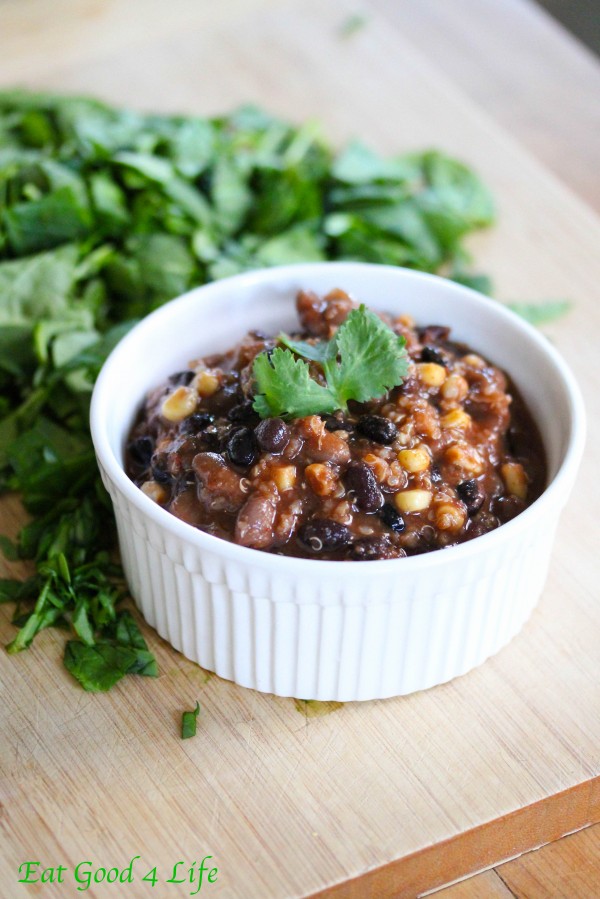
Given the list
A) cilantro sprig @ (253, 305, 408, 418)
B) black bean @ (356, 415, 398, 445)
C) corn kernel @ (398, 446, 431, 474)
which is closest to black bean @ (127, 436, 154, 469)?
cilantro sprig @ (253, 305, 408, 418)

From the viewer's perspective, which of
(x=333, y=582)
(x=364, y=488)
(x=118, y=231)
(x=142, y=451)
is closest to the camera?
(x=333, y=582)

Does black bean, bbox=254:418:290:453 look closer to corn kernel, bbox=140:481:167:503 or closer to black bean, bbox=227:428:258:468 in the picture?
black bean, bbox=227:428:258:468

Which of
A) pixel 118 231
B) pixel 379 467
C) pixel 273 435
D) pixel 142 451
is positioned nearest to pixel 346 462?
pixel 379 467

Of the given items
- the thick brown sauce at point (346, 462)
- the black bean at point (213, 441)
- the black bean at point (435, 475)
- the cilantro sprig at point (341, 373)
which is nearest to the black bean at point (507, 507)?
the thick brown sauce at point (346, 462)

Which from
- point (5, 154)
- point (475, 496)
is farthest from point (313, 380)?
point (5, 154)

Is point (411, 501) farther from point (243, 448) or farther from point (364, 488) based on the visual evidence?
point (243, 448)

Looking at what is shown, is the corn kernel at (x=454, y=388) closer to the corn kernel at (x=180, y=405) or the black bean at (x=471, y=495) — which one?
the black bean at (x=471, y=495)
